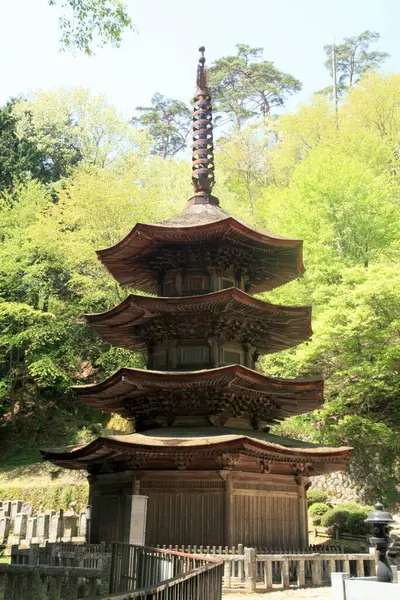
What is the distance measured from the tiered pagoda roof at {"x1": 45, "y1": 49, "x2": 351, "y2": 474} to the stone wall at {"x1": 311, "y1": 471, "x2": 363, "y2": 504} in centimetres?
1178

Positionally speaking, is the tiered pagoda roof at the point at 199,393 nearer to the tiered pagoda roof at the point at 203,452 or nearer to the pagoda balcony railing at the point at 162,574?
the tiered pagoda roof at the point at 203,452

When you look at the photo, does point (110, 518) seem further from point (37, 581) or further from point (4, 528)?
point (4, 528)

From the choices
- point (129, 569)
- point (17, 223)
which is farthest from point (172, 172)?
point (129, 569)

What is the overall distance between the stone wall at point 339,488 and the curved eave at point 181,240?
14.3m

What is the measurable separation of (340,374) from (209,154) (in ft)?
38.5

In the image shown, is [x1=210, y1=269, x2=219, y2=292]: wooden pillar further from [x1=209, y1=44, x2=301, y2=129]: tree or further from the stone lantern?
[x1=209, y1=44, x2=301, y2=129]: tree

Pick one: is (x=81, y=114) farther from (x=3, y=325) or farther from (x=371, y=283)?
(x=371, y=283)

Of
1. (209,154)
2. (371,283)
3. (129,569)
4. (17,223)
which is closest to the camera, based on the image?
(129,569)

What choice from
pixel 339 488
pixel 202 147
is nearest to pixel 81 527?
pixel 339 488

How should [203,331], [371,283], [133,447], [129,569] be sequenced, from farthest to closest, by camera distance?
[371,283] < [203,331] < [133,447] < [129,569]

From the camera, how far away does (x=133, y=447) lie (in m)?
14.6

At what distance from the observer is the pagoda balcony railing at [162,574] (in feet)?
21.8

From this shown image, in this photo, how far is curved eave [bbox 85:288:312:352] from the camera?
54.5 feet

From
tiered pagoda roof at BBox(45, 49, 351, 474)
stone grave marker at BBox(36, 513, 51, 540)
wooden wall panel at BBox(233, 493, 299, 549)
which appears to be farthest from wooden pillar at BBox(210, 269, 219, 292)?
stone grave marker at BBox(36, 513, 51, 540)
